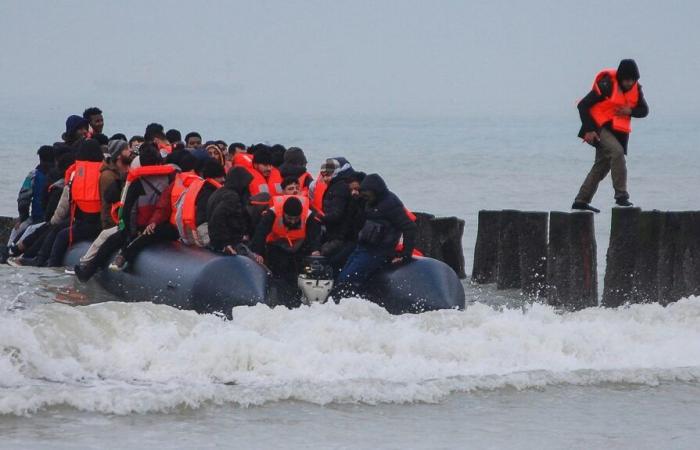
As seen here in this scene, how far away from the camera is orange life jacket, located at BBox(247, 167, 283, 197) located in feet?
46.2

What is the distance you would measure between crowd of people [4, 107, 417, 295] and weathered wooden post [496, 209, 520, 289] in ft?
6.09

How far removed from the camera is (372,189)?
42.2 ft

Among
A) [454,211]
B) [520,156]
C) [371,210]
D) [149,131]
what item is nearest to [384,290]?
[371,210]

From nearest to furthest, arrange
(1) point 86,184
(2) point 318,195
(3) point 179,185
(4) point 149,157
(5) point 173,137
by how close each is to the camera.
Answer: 1. (3) point 179,185
2. (2) point 318,195
3. (4) point 149,157
4. (1) point 86,184
5. (5) point 173,137

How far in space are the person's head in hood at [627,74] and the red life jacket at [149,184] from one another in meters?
4.52

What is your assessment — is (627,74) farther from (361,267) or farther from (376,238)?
(361,267)

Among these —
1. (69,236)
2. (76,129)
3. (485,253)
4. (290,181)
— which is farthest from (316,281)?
(76,129)

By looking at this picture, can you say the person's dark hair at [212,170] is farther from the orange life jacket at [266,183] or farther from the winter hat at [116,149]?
the winter hat at [116,149]

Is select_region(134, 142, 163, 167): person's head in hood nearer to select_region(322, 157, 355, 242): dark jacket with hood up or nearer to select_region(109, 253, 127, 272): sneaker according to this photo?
select_region(109, 253, 127, 272): sneaker

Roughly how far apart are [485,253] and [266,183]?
10.5ft

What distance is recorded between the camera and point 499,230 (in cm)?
1581

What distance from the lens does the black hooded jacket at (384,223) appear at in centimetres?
1289

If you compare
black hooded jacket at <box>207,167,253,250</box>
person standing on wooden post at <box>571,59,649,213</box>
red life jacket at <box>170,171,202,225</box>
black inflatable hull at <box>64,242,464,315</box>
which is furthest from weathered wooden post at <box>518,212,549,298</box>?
red life jacket at <box>170,171,202,225</box>

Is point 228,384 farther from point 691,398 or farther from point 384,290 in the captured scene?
point 691,398
